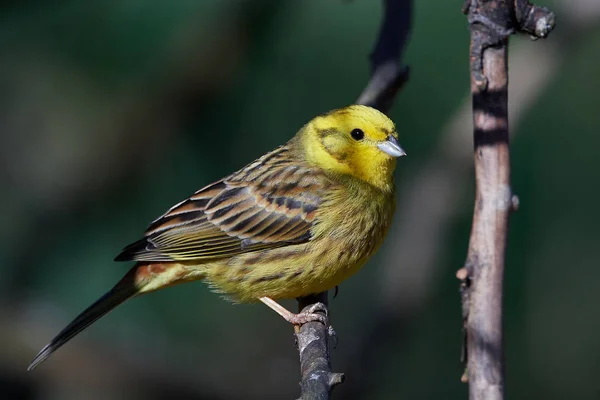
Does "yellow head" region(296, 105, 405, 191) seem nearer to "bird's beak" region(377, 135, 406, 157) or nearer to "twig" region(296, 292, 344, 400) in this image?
"bird's beak" region(377, 135, 406, 157)

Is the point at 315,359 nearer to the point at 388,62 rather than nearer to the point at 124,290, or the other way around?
the point at 124,290

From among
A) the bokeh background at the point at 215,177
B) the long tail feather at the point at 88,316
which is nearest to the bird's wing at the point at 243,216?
the long tail feather at the point at 88,316

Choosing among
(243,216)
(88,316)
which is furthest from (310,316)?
(88,316)

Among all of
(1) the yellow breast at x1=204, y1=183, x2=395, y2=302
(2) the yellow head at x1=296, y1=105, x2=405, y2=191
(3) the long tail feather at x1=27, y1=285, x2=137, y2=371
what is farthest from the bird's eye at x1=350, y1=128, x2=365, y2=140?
(3) the long tail feather at x1=27, y1=285, x2=137, y2=371

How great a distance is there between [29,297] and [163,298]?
0.78 m

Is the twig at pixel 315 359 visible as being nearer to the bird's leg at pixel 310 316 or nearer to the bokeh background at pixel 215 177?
the bird's leg at pixel 310 316

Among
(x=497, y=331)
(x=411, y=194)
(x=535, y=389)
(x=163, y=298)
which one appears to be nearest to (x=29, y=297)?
(x=163, y=298)

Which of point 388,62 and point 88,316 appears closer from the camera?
point 88,316

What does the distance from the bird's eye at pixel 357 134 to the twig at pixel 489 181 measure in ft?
3.68

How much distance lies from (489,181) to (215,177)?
3347mm

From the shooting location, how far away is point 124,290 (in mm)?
3584

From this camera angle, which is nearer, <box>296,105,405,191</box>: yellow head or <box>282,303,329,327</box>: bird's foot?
<box>282,303,329,327</box>: bird's foot

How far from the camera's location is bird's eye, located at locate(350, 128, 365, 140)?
348cm

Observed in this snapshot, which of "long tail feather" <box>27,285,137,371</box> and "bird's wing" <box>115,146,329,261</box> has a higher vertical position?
"bird's wing" <box>115,146,329,261</box>
